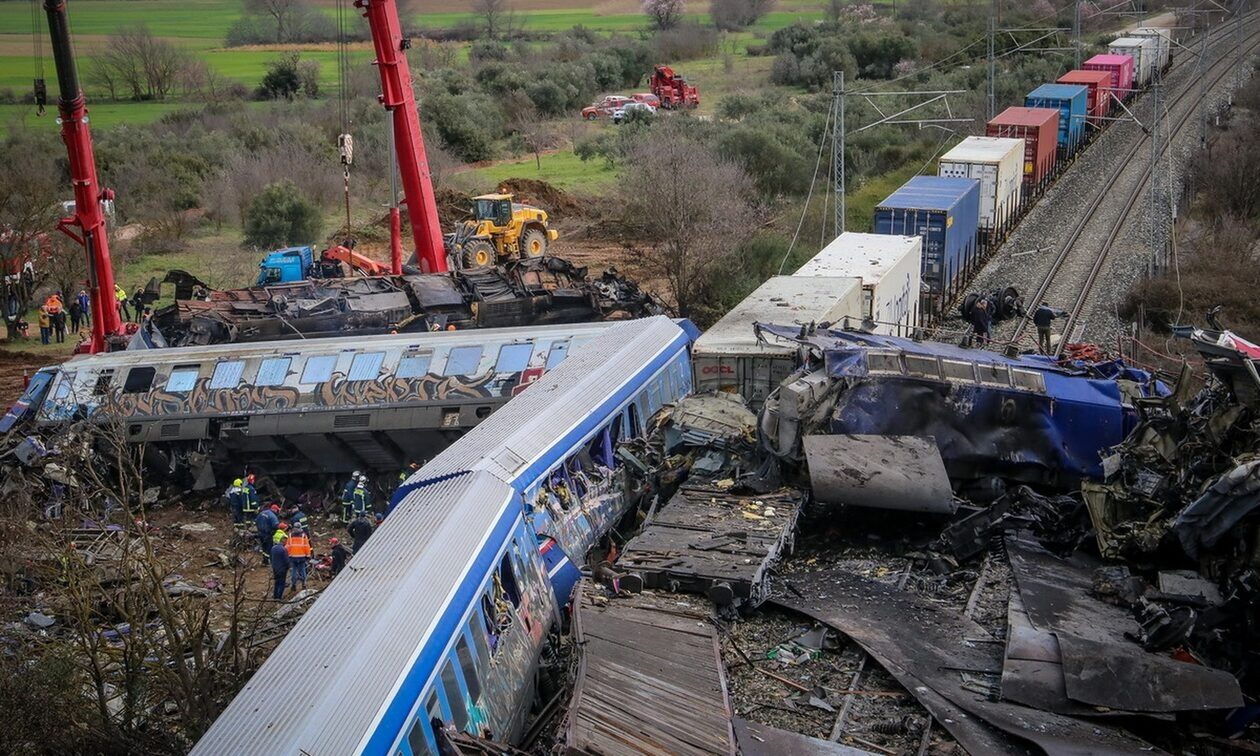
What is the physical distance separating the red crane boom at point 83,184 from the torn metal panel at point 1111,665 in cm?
1912

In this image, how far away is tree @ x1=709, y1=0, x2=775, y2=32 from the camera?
98.2 meters

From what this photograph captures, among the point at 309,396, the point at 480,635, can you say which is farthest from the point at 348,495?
the point at 480,635

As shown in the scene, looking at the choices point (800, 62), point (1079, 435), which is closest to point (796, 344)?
point (1079, 435)

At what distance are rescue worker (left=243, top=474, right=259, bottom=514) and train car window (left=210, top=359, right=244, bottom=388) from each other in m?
1.82

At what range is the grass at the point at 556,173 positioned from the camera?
47656mm

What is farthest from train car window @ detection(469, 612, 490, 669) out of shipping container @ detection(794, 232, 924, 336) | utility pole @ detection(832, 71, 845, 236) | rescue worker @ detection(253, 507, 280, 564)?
utility pole @ detection(832, 71, 845, 236)

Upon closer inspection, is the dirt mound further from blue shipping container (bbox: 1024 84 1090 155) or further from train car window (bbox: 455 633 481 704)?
train car window (bbox: 455 633 481 704)

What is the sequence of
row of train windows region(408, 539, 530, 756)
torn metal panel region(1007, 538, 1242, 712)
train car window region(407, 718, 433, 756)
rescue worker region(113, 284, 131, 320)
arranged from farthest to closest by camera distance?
rescue worker region(113, 284, 131, 320), torn metal panel region(1007, 538, 1242, 712), row of train windows region(408, 539, 530, 756), train car window region(407, 718, 433, 756)

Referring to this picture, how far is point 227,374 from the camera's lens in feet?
68.3

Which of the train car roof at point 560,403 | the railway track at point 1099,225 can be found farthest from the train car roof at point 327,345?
Answer: the railway track at point 1099,225

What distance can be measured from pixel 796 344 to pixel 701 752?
31.9ft

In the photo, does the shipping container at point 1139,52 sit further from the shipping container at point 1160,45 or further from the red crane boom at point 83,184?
the red crane boom at point 83,184

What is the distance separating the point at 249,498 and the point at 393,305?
6.15 meters

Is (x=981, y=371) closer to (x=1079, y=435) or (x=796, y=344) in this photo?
(x=1079, y=435)
